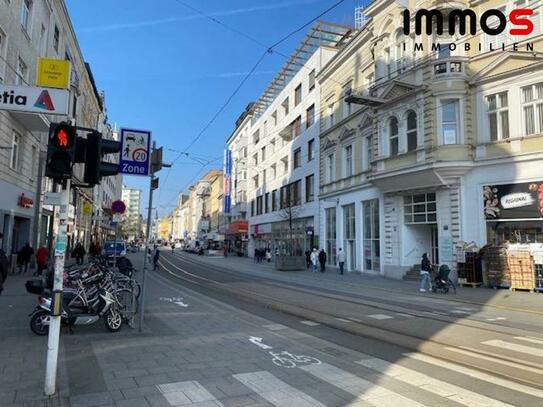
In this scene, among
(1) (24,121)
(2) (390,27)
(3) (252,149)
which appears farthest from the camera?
(3) (252,149)

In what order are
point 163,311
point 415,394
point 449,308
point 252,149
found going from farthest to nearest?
point 252,149, point 449,308, point 163,311, point 415,394

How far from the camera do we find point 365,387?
5.88m

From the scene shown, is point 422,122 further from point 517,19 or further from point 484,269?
point 484,269

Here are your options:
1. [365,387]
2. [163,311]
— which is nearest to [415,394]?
[365,387]

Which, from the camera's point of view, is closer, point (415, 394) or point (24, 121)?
point (415, 394)

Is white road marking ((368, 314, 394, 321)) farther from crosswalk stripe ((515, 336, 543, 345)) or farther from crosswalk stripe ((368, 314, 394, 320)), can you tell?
crosswalk stripe ((515, 336, 543, 345))

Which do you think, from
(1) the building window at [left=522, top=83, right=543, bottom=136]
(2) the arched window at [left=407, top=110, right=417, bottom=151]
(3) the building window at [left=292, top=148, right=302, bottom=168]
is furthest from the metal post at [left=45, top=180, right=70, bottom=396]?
(3) the building window at [left=292, top=148, right=302, bottom=168]

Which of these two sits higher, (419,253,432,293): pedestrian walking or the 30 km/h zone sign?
the 30 km/h zone sign

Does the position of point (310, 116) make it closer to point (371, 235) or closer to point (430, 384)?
point (371, 235)

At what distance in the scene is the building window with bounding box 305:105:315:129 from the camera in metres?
42.9

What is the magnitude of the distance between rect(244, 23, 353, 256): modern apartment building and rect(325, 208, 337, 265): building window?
2.52 metres

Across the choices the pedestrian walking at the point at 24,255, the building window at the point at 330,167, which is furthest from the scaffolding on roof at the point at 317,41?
the pedestrian walking at the point at 24,255

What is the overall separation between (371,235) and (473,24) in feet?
44.6

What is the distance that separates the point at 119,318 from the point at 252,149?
191 feet
